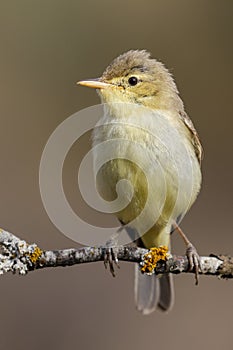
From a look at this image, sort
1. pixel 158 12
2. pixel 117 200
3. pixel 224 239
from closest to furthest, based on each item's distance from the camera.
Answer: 1. pixel 117 200
2. pixel 224 239
3. pixel 158 12

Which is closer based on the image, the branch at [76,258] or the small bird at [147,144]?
the branch at [76,258]

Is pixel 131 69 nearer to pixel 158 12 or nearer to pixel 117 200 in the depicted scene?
pixel 117 200

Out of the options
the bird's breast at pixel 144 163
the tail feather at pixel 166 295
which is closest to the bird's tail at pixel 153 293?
the tail feather at pixel 166 295

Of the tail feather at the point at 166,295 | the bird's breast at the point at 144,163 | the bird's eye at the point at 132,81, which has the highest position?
the bird's eye at the point at 132,81

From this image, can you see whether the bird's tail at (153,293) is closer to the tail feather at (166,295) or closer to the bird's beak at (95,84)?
the tail feather at (166,295)

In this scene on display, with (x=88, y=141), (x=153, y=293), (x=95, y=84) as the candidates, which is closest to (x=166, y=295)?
(x=153, y=293)

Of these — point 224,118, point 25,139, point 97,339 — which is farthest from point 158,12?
point 97,339
